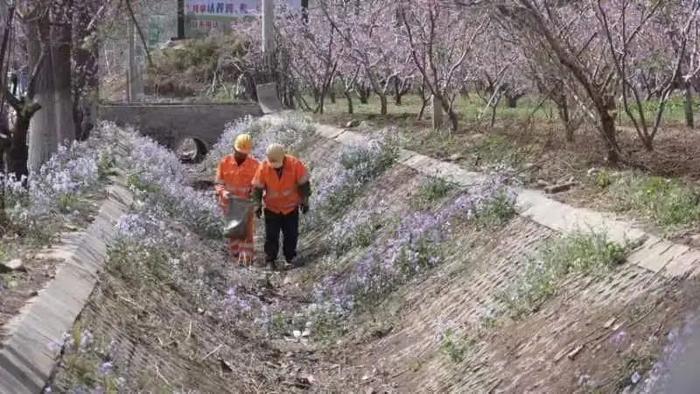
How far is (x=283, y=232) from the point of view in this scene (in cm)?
1348

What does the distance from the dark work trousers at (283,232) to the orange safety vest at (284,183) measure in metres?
0.11

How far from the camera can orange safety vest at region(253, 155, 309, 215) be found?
1316 cm

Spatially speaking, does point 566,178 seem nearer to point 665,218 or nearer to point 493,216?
point 493,216

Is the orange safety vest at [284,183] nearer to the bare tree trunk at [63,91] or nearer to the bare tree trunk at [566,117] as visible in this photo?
the bare tree trunk at [566,117]

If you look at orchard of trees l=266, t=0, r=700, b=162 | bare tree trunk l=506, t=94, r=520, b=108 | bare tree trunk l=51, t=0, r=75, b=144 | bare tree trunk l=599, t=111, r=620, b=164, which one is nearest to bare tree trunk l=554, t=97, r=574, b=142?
orchard of trees l=266, t=0, r=700, b=162

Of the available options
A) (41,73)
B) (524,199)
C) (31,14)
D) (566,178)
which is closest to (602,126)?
(566,178)

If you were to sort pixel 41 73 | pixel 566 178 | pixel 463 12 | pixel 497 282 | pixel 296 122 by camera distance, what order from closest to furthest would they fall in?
1. pixel 497 282
2. pixel 566 178
3. pixel 463 12
4. pixel 41 73
5. pixel 296 122

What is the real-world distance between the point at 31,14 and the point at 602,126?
565cm

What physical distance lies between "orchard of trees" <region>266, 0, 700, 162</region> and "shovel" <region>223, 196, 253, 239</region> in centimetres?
344

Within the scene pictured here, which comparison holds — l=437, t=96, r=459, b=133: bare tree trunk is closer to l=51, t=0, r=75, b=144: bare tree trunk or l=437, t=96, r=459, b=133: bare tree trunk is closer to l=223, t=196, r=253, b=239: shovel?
l=223, t=196, r=253, b=239: shovel

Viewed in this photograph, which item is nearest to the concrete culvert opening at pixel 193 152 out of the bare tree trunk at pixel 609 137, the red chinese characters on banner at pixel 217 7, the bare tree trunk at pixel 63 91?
the bare tree trunk at pixel 63 91

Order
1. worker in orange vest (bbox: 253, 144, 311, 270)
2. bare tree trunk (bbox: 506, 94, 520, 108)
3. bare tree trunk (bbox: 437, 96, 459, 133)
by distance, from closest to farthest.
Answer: worker in orange vest (bbox: 253, 144, 311, 270) → bare tree trunk (bbox: 437, 96, 459, 133) → bare tree trunk (bbox: 506, 94, 520, 108)

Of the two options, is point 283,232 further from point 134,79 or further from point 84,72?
point 134,79

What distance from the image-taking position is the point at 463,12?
1225 cm
